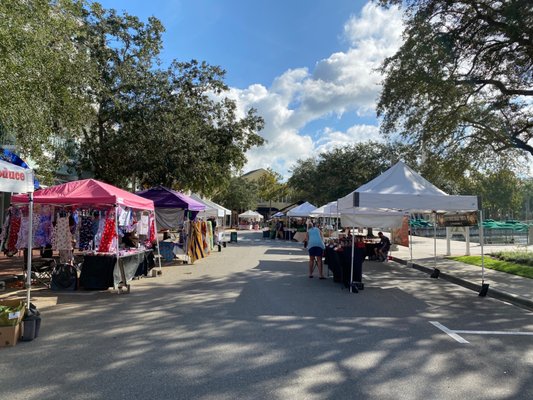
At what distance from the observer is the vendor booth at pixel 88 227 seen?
10.4 m

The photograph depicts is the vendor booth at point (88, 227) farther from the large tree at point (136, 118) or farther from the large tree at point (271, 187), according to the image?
the large tree at point (271, 187)

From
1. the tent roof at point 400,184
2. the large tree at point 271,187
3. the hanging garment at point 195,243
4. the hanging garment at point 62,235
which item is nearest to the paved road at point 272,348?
the hanging garment at point 62,235

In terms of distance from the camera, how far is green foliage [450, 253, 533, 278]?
14.2 metres

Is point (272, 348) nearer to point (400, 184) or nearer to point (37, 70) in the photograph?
point (37, 70)

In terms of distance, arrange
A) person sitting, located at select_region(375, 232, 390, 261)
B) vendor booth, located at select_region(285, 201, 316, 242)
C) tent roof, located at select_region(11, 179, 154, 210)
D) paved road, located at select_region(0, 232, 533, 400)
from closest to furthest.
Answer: paved road, located at select_region(0, 232, 533, 400) < tent roof, located at select_region(11, 179, 154, 210) < person sitting, located at select_region(375, 232, 390, 261) < vendor booth, located at select_region(285, 201, 316, 242)

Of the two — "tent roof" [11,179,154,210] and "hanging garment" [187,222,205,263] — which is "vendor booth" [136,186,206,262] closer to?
"hanging garment" [187,222,205,263]

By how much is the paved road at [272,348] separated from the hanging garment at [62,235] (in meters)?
1.53

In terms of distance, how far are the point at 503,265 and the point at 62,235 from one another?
→ 1464cm

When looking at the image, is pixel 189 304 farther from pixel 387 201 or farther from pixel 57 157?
pixel 57 157

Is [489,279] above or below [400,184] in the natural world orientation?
below

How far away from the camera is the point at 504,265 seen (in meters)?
16.0

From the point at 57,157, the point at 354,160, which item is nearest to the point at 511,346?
the point at 57,157

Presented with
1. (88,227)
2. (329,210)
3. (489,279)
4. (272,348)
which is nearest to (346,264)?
(489,279)

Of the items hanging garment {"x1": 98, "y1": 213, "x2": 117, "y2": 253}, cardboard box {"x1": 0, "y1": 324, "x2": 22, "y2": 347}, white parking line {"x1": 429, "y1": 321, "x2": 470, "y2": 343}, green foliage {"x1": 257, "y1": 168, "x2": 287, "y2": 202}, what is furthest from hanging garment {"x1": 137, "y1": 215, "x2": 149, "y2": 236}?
green foliage {"x1": 257, "y1": 168, "x2": 287, "y2": 202}
